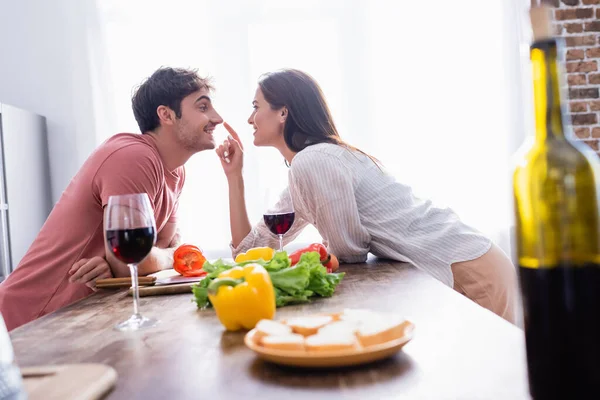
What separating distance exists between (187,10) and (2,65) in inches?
51.0

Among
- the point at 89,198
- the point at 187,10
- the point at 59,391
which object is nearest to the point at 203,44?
the point at 187,10

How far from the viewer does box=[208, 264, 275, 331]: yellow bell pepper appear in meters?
0.97

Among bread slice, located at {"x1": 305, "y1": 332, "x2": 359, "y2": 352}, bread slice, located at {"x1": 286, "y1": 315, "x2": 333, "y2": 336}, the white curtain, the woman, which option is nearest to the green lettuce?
bread slice, located at {"x1": 286, "y1": 315, "x2": 333, "y2": 336}

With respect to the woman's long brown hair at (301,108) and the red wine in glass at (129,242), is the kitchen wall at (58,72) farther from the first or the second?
the red wine in glass at (129,242)

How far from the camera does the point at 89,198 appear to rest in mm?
2053

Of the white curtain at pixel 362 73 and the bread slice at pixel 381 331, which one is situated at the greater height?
the white curtain at pixel 362 73

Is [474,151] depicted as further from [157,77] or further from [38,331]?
[38,331]

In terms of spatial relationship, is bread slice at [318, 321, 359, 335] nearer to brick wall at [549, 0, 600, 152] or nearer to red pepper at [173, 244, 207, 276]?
red pepper at [173, 244, 207, 276]

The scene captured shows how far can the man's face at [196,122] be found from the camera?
256 cm


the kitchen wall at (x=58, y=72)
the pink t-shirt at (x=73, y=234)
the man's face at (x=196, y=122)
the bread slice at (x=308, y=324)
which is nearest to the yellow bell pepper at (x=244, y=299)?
the bread slice at (x=308, y=324)

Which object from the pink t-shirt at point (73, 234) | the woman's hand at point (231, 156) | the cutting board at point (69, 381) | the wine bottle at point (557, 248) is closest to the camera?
the wine bottle at point (557, 248)

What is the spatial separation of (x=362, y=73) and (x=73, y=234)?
2.54 meters

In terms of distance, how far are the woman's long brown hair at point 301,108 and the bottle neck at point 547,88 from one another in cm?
165

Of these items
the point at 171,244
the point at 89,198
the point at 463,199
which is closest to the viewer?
the point at 89,198
